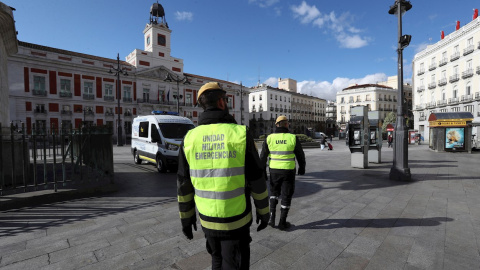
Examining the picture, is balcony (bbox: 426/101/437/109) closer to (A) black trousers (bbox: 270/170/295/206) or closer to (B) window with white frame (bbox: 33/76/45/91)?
(A) black trousers (bbox: 270/170/295/206)

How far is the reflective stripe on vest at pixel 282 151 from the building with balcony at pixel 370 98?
6139 centimetres

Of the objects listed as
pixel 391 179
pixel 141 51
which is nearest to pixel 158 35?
pixel 141 51

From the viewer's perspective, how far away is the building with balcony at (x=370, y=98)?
2371 inches

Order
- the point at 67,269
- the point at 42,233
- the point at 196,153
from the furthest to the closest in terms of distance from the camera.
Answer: the point at 42,233, the point at 67,269, the point at 196,153

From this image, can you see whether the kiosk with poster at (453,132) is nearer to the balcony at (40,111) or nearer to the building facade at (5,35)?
the building facade at (5,35)

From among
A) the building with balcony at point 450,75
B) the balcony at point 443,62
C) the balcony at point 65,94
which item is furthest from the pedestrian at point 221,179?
the balcony at point 443,62

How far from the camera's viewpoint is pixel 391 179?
7469mm

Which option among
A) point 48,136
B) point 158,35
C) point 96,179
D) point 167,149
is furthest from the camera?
point 158,35

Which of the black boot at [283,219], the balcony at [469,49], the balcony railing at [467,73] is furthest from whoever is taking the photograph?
the balcony railing at [467,73]

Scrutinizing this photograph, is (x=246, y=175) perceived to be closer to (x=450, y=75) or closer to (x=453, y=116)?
(x=453, y=116)

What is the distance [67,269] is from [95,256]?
31 centimetres

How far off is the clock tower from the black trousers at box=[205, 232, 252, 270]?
139ft

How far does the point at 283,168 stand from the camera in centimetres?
372

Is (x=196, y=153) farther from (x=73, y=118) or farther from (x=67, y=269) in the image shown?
(x=73, y=118)
